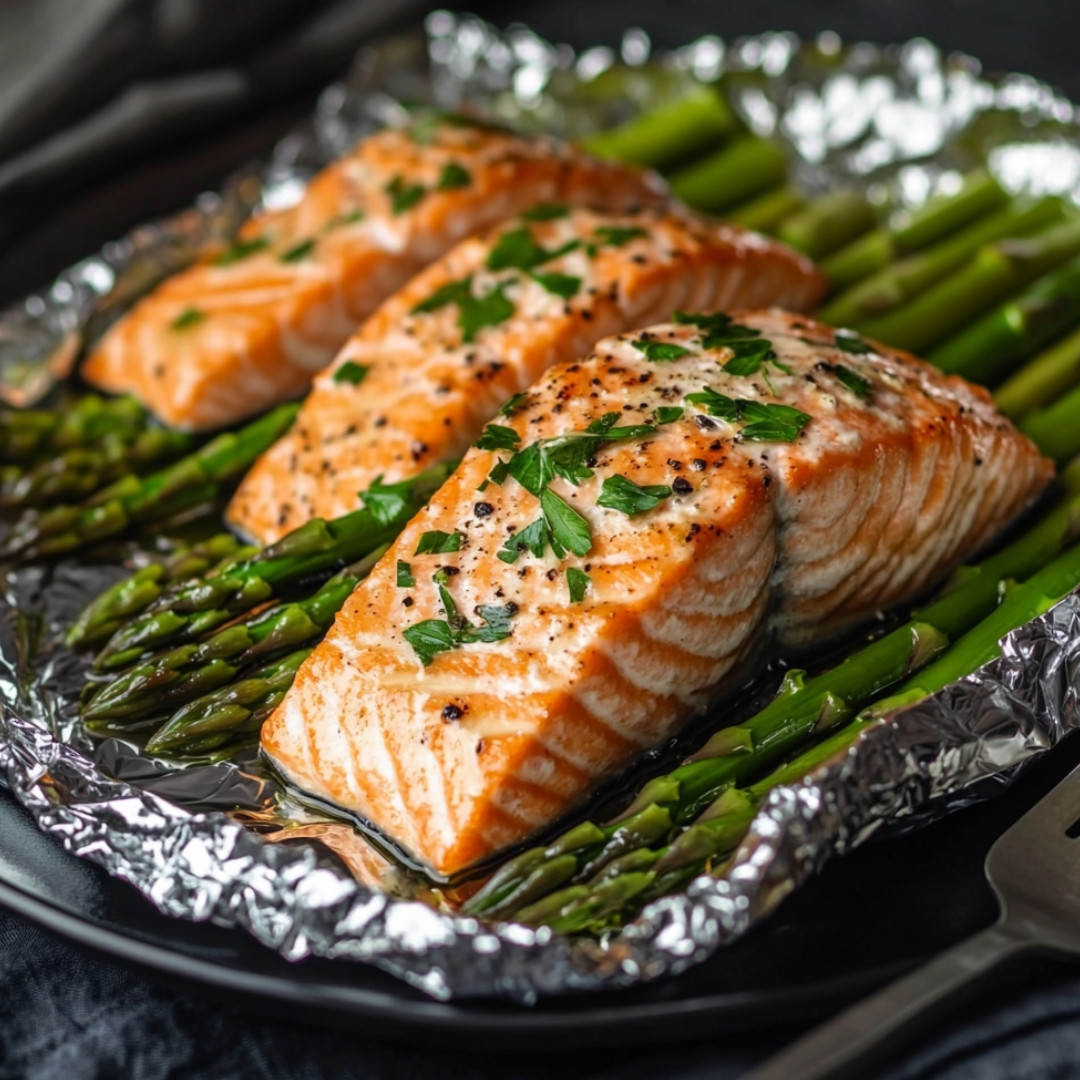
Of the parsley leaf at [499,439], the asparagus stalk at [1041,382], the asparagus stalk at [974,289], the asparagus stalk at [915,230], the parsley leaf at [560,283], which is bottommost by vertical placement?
the asparagus stalk at [1041,382]

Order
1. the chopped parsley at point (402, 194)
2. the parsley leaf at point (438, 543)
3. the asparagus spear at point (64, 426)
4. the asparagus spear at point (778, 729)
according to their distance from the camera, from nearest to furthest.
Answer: the asparagus spear at point (778, 729), the parsley leaf at point (438, 543), the asparagus spear at point (64, 426), the chopped parsley at point (402, 194)

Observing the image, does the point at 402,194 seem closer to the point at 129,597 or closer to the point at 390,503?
the point at 390,503

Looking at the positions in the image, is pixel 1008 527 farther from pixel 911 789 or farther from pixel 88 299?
pixel 88 299

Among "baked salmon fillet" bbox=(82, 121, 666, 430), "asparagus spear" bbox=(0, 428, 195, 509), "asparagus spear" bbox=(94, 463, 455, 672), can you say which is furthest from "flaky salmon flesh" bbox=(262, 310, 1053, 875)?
"asparagus spear" bbox=(0, 428, 195, 509)

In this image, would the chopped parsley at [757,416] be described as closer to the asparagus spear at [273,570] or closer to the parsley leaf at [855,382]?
the parsley leaf at [855,382]

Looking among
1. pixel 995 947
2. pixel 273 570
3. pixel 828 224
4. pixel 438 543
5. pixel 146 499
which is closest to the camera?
pixel 995 947

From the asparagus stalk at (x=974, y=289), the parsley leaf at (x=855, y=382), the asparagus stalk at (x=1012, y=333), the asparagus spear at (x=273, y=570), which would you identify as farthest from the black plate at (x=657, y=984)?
the asparagus stalk at (x=974, y=289)

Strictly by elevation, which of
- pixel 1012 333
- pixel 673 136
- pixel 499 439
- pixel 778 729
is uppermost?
pixel 673 136

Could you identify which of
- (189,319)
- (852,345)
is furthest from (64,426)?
(852,345)
